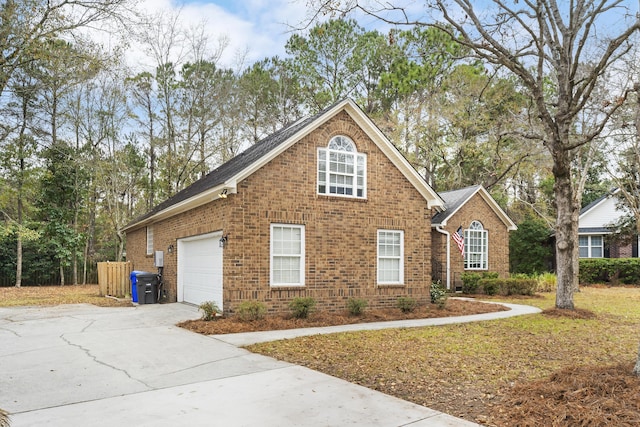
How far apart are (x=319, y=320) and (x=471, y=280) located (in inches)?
444

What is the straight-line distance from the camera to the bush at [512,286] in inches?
787

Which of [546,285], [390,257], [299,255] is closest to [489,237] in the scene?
[546,285]

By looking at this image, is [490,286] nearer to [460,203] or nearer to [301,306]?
[460,203]

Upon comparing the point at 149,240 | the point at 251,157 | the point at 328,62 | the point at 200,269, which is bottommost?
the point at 200,269

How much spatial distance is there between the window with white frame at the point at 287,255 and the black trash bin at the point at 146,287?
19.0 feet

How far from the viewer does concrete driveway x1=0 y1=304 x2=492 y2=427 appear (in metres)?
4.96

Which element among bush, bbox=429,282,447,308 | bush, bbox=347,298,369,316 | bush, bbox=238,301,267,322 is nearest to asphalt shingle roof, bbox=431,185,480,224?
bush, bbox=429,282,447,308

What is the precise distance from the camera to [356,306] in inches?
504

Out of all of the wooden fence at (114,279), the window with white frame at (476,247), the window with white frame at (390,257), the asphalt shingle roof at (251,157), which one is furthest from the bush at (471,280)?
the wooden fence at (114,279)

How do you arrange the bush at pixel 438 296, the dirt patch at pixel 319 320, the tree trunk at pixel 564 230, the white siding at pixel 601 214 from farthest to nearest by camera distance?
the white siding at pixel 601 214 → the bush at pixel 438 296 → the tree trunk at pixel 564 230 → the dirt patch at pixel 319 320

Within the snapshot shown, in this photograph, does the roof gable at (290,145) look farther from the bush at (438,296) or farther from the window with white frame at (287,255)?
the bush at (438,296)

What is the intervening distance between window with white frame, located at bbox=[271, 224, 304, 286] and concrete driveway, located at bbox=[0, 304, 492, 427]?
3149mm

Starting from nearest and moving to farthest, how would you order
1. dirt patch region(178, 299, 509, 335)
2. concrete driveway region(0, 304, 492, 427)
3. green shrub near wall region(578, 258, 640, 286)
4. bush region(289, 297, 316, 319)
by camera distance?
concrete driveway region(0, 304, 492, 427), dirt patch region(178, 299, 509, 335), bush region(289, 297, 316, 319), green shrub near wall region(578, 258, 640, 286)

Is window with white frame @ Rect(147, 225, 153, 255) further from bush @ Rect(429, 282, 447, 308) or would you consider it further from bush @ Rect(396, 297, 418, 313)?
bush @ Rect(429, 282, 447, 308)
